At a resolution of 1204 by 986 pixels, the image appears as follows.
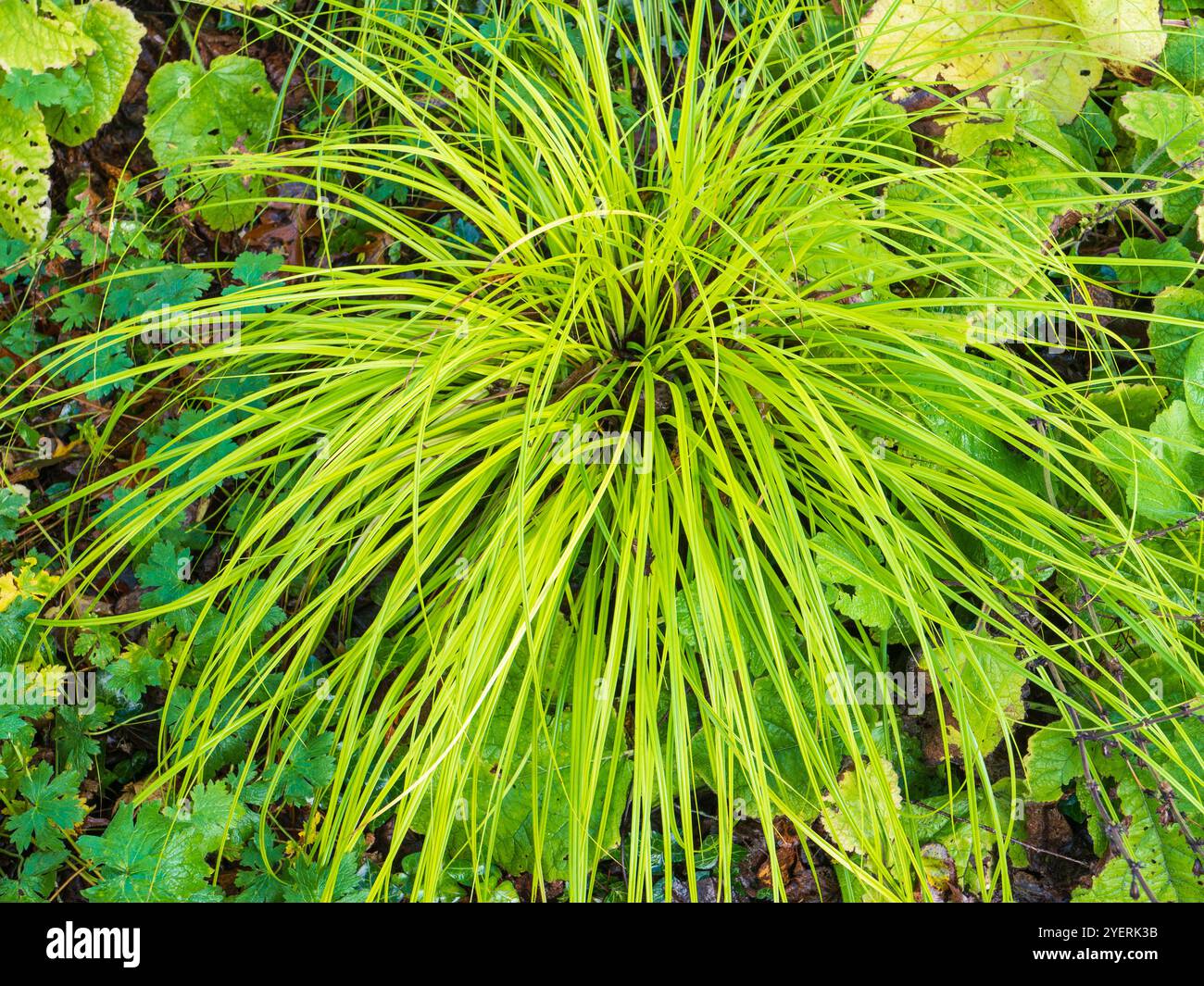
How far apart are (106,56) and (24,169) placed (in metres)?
0.37

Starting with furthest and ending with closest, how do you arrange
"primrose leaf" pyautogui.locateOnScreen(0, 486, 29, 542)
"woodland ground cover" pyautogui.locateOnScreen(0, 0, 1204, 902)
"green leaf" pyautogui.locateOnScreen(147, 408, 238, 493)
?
"primrose leaf" pyautogui.locateOnScreen(0, 486, 29, 542) → "green leaf" pyautogui.locateOnScreen(147, 408, 238, 493) → "woodland ground cover" pyautogui.locateOnScreen(0, 0, 1204, 902)

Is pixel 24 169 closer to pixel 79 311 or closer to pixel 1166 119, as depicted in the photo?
pixel 79 311

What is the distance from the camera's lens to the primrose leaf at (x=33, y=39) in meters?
2.05

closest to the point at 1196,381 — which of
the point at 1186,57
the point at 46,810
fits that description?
the point at 1186,57

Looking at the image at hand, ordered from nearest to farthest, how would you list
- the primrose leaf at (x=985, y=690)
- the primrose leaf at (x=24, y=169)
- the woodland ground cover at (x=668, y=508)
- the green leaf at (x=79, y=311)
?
the woodland ground cover at (x=668, y=508), the primrose leaf at (x=985, y=690), the green leaf at (x=79, y=311), the primrose leaf at (x=24, y=169)

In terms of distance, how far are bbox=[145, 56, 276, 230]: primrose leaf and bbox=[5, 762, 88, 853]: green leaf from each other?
4.46 feet

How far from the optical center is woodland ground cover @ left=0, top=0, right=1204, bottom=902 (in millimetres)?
1412

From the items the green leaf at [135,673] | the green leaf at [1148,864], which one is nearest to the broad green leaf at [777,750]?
the green leaf at [1148,864]

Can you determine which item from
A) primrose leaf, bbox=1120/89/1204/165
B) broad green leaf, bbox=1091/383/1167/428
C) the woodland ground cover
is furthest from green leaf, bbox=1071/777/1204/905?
primrose leaf, bbox=1120/89/1204/165

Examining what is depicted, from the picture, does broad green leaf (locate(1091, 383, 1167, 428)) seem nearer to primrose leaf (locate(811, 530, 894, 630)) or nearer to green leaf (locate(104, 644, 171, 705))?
primrose leaf (locate(811, 530, 894, 630))

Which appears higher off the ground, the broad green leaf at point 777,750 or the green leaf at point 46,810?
the broad green leaf at point 777,750

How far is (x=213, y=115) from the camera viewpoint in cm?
209

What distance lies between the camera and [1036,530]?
55.1 inches

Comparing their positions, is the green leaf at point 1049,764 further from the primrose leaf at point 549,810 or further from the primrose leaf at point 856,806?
the primrose leaf at point 549,810
